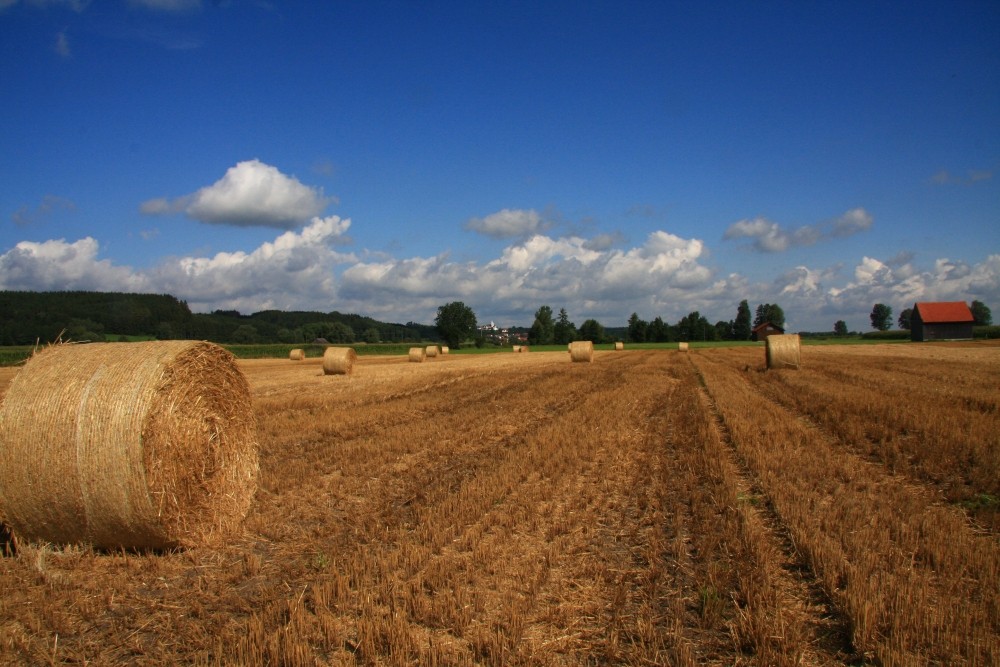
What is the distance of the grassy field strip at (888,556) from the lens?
12.3 ft

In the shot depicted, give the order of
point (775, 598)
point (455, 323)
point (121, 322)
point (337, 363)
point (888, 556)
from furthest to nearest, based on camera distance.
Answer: point (455, 323) → point (121, 322) → point (337, 363) → point (888, 556) → point (775, 598)

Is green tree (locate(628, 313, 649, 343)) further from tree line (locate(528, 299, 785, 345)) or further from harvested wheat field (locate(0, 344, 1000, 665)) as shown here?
harvested wheat field (locate(0, 344, 1000, 665))

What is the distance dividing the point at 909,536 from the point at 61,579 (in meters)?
7.47

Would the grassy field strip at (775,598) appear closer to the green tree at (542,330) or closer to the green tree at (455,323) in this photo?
the green tree at (455,323)

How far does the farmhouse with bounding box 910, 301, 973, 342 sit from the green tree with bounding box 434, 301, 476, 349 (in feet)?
221

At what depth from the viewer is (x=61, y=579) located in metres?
4.95

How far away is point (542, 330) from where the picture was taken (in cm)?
11900

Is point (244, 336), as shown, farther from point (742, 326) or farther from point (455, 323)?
point (742, 326)

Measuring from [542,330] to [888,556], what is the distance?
11408 centimetres

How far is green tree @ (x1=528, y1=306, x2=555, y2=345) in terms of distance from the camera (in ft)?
389

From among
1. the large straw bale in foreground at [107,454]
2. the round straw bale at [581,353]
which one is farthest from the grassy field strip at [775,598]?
the round straw bale at [581,353]

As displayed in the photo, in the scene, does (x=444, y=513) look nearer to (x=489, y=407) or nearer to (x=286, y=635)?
(x=286, y=635)

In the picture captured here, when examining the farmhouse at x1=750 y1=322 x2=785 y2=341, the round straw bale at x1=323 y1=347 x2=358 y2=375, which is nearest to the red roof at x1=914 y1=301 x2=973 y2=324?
the farmhouse at x1=750 y1=322 x2=785 y2=341

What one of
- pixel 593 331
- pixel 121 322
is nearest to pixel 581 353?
pixel 121 322
